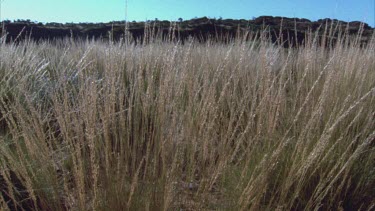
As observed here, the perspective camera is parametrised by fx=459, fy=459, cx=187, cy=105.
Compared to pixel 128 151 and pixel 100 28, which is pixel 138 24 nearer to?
pixel 100 28

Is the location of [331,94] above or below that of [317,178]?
above

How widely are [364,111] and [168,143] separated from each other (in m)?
1.65

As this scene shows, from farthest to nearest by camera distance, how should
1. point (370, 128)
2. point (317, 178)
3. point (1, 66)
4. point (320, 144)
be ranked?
point (1, 66) < point (370, 128) < point (317, 178) < point (320, 144)

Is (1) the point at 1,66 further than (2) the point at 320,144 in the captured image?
Yes

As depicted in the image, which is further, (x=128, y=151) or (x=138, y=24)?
(x=138, y=24)

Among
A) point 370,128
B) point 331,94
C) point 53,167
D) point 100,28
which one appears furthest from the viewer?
point 100,28

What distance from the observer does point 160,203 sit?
74.2 inches

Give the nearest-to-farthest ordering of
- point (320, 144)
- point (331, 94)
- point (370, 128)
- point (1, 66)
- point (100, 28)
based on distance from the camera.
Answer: point (320, 144)
point (370, 128)
point (331, 94)
point (1, 66)
point (100, 28)

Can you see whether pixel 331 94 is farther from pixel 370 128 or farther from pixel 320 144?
pixel 320 144

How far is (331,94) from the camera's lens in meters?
3.00

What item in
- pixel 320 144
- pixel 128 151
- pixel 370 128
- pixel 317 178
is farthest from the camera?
pixel 370 128

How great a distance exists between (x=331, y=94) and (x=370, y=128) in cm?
35

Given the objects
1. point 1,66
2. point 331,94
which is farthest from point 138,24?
point 331,94

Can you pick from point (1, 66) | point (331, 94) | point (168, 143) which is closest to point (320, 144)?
point (168, 143)
